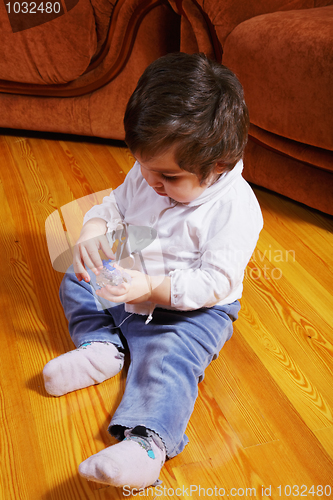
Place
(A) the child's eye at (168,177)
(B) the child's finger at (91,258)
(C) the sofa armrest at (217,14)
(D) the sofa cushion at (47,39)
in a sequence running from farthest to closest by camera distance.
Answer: (D) the sofa cushion at (47,39)
(C) the sofa armrest at (217,14)
(B) the child's finger at (91,258)
(A) the child's eye at (168,177)

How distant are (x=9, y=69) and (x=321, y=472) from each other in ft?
4.56

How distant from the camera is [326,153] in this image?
107cm

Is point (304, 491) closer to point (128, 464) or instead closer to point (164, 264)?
point (128, 464)

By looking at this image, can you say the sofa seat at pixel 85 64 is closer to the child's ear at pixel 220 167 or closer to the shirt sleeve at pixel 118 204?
the shirt sleeve at pixel 118 204

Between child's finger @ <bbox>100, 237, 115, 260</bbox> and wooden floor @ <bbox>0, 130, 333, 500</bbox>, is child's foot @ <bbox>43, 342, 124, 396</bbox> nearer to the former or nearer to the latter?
wooden floor @ <bbox>0, 130, 333, 500</bbox>

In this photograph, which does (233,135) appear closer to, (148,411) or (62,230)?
(148,411)

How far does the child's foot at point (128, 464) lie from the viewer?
54 cm

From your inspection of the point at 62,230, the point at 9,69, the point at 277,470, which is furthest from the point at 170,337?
the point at 9,69

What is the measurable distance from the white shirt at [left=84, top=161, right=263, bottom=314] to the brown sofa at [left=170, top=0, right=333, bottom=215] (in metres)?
0.41

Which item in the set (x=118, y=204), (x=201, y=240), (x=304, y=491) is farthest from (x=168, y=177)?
(x=304, y=491)

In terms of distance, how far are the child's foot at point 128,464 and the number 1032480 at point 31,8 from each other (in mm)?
1258

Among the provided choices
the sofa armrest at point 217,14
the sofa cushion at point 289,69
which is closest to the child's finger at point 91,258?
the sofa cushion at point 289,69

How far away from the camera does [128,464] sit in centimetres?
56

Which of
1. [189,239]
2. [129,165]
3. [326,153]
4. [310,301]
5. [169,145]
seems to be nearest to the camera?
[169,145]
